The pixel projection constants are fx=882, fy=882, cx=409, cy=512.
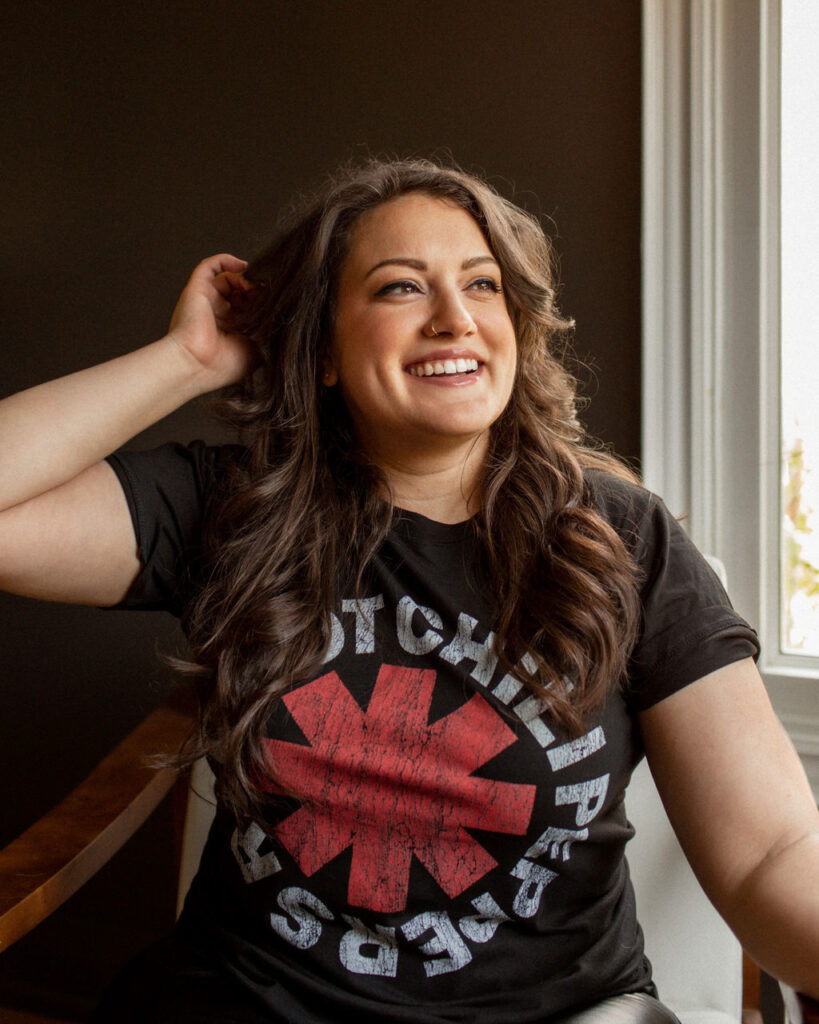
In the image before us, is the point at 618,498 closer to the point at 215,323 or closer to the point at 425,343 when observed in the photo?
the point at 425,343

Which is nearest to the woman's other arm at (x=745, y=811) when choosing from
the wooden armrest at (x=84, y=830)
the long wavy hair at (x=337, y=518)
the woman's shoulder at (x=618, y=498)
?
the long wavy hair at (x=337, y=518)

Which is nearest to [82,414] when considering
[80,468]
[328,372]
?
[80,468]

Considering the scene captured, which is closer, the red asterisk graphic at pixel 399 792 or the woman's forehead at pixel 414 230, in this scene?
the red asterisk graphic at pixel 399 792

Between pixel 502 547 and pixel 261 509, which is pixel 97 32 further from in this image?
pixel 502 547

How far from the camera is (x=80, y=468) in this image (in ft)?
3.58

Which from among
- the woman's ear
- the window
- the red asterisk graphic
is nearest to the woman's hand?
the woman's ear

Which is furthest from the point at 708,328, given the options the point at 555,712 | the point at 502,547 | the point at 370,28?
the point at 370,28

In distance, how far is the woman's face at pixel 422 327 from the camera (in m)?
1.08

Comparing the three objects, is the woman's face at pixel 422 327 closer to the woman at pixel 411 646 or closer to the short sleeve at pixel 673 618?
the woman at pixel 411 646

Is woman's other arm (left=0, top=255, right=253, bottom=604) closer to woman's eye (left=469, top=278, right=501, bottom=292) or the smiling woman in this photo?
the smiling woman

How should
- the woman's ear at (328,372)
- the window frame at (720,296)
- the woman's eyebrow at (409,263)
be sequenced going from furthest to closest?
the window frame at (720,296) < the woman's ear at (328,372) < the woman's eyebrow at (409,263)

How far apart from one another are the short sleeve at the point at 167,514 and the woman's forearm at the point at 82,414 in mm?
57

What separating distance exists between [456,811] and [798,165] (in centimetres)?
115

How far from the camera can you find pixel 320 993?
3.31 feet
